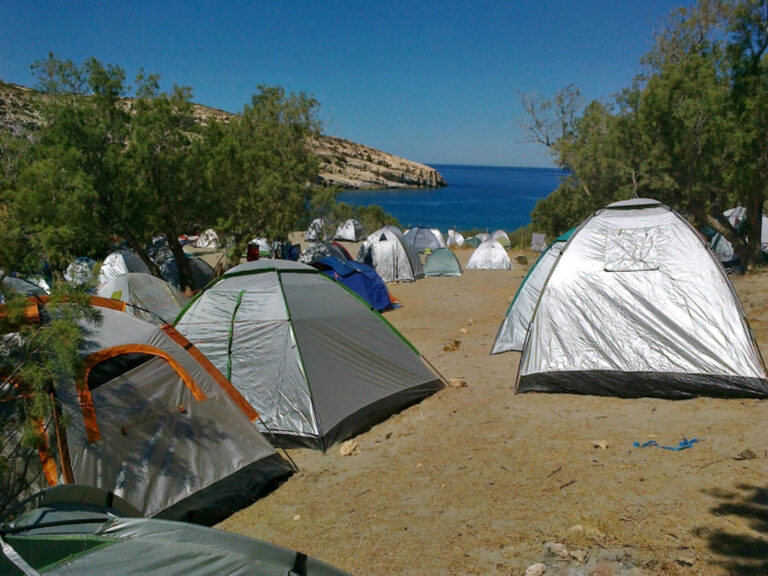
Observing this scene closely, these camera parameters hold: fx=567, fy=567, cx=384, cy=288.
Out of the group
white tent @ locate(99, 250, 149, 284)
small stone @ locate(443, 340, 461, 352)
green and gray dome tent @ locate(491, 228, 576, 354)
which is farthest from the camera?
white tent @ locate(99, 250, 149, 284)

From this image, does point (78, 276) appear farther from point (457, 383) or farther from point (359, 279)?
point (359, 279)

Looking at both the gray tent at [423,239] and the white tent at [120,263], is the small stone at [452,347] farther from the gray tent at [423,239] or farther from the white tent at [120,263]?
the gray tent at [423,239]

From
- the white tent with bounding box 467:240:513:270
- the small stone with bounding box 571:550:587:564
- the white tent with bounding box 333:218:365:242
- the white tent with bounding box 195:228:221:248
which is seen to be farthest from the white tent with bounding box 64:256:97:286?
the white tent with bounding box 333:218:365:242

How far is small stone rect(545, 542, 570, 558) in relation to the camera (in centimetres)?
409

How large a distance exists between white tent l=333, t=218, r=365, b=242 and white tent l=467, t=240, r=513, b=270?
1406 cm

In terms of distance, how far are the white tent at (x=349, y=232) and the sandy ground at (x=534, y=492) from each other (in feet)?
101

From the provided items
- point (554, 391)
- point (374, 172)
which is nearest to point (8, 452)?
point (554, 391)

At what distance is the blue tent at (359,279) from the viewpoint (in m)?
15.8

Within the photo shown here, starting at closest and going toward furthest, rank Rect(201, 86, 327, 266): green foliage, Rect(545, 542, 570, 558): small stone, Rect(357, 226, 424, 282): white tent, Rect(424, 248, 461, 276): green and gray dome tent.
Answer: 1. Rect(545, 542, 570, 558): small stone
2. Rect(201, 86, 327, 266): green foliage
3. Rect(357, 226, 424, 282): white tent
4. Rect(424, 248, 461, 276): green and gray dome tent

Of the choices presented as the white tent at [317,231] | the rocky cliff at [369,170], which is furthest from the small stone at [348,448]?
the rocky cliff at [369,170]

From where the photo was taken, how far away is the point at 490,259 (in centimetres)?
2577

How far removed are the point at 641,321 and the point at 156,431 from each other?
6022 millimetres

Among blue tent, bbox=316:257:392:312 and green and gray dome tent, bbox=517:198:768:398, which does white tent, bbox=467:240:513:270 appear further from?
green and gray dome tent, bbox=517:198:768:398

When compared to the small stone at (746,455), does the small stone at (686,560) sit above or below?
below
